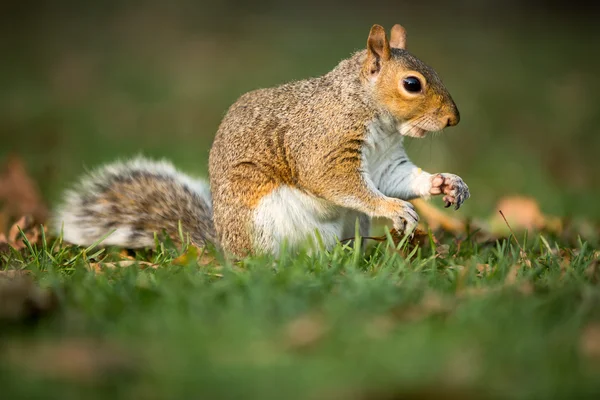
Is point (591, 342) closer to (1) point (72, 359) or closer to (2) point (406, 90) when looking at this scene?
(1) point (72, 359)

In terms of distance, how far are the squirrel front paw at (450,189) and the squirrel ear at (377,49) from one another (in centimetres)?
49

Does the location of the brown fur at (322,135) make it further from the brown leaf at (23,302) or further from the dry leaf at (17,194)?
the dry leaf at (17,194)

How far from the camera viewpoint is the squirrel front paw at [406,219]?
10.4 ft

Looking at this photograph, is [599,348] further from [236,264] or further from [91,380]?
[236,264]

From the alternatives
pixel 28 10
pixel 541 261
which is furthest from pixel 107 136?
pixel 28 10

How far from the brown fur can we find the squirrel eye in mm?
22

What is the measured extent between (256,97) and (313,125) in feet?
1.24

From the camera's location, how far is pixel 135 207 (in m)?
3.65

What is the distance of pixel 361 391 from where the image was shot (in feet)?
5.84

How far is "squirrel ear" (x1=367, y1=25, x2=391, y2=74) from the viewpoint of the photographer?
3254 mm

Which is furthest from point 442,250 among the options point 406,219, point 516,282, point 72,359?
point 72,359

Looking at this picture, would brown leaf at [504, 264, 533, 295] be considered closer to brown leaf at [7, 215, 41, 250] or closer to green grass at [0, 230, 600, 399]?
green grass at [0, 230, 600, 399]

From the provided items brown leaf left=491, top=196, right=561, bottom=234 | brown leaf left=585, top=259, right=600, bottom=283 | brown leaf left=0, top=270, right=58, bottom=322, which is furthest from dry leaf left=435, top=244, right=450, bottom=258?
brown leaf left=0, top=270, right=58, bottom=322

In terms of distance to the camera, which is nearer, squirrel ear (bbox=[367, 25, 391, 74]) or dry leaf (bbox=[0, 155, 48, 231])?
squirrel ear (bbox=[367, 25, 391, 74])
